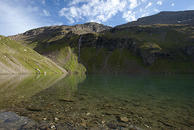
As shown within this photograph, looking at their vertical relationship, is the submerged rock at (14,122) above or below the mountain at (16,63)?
below

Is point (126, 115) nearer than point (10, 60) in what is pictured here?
Yes

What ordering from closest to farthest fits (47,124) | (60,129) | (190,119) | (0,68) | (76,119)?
(60,129), (47,124), (76,119), (190,119), (0,68)

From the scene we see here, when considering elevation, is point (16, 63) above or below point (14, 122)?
above

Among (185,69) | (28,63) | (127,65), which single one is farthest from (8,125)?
(185,69)

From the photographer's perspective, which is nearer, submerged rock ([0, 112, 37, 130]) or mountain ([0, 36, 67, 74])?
submerged rock ([0, 112, 37, 130])

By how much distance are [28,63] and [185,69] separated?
637 ft

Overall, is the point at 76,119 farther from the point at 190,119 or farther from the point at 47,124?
the point at 190,119

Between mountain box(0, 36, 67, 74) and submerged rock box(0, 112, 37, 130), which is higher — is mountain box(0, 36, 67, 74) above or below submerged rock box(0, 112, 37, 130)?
above

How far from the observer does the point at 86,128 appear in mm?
11672

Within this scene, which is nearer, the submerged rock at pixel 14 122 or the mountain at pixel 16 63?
the submerged rock at pixel 14 122

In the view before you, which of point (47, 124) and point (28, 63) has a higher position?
point (28, 63)

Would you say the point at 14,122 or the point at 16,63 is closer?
the point at 14,122

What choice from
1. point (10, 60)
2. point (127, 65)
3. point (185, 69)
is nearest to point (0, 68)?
point (10, 60)

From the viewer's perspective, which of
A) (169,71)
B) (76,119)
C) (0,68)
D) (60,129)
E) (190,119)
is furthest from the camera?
(169,71)
